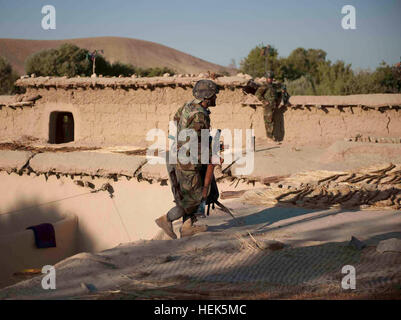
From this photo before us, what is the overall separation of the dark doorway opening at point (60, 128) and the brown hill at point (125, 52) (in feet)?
122

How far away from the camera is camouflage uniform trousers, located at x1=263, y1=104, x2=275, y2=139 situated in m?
13.7

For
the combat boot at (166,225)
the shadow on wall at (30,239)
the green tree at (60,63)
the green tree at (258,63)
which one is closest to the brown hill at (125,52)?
the green tree at (60,63)

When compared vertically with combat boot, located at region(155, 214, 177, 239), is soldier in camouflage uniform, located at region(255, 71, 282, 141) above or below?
above

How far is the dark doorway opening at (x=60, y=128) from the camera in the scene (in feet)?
53.6

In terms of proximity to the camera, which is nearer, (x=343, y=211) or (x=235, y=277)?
(x=235, y=277)

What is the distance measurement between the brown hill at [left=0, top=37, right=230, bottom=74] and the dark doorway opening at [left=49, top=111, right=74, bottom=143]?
122 feet

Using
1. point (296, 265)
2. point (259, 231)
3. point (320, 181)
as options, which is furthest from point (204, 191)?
point (320, 181)

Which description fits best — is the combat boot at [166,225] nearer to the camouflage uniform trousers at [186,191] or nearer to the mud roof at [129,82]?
the camouflage uniform trousers at [186,191]

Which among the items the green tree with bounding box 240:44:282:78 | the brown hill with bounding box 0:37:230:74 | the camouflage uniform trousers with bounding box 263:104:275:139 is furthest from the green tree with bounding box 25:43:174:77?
the brown hill with bounding box 0:37:230:74

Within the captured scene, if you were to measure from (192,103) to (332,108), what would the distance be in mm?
8853

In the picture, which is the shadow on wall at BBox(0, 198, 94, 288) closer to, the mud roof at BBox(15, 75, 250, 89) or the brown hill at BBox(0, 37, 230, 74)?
the mud roof at BBox(15, 75, 250, 89)
